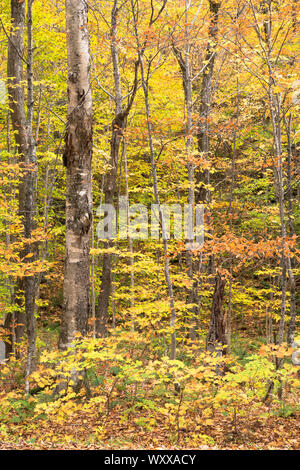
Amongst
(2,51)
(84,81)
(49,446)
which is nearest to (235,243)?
(84,81)

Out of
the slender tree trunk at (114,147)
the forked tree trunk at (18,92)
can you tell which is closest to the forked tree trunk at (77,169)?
the slender tree trunk at (114,147)

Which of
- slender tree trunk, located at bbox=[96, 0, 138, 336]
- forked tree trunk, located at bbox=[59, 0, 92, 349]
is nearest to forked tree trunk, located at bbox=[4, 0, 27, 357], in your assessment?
slender tree trunk, located at bbox=[96, 0, 138, 336]

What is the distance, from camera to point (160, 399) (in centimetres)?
607

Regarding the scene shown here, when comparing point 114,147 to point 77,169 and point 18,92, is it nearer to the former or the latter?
point 18,92

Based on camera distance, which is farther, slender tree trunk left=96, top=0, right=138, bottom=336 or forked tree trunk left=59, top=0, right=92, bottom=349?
slender tree trunk left=96, top=0, right=138, bottom=336

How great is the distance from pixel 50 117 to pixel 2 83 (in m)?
2.23

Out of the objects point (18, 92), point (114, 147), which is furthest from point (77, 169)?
point (18, 92)

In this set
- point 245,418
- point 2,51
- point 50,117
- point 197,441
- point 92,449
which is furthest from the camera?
point 2,51

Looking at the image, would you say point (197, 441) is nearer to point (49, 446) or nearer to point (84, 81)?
point (49, 446)

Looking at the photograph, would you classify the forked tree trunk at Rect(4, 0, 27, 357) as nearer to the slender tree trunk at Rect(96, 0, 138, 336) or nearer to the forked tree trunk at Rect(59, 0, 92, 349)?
the slender tree trunk at Rect(96, 0, 138, 336)

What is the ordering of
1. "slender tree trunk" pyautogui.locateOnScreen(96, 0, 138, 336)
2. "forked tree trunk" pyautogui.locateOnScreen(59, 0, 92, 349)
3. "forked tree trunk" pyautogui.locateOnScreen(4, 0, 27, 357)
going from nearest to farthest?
"forked tree trunk" pyautogui.locateOnScreen(59, 0, 92, 349) < "slender tree trunk" pyautogui.locateOnScreen(96, 0, 138, 336) < "forked tree trunk" pyautogui.locateOnScreen(4, 0, 27, 357)

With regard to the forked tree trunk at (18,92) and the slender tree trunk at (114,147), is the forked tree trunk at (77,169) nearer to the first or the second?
the slender tree trunk at (114,147)

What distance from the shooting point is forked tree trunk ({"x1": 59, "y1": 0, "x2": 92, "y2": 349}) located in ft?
17.4

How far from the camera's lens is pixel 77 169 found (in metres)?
5.33
